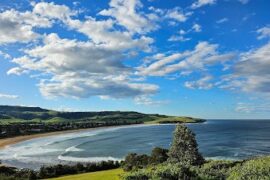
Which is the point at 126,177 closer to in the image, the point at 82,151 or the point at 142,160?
the point at 142,160

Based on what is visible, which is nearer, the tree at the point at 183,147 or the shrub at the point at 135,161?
the tree at the point at 183,147

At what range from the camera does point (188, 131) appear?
54.4 m

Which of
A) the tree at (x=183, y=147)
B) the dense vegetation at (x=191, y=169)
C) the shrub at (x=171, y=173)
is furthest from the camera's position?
the tree at (x=183, y=147)

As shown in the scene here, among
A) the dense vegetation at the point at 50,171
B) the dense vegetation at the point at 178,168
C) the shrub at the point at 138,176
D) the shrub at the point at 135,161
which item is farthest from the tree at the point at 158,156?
the shrub at the point at 138,176

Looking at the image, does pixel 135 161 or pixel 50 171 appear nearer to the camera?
pixel 135 161

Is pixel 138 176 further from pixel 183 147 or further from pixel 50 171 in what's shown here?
pixel 50 171

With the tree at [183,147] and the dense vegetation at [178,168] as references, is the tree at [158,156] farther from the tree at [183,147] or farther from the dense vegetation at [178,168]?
the tree at [183,147]

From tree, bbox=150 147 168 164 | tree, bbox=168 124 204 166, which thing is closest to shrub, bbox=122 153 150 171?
tree, bbox=150 147 168 164

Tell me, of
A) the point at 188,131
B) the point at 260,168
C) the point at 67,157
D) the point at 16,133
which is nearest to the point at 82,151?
the point at 67,157

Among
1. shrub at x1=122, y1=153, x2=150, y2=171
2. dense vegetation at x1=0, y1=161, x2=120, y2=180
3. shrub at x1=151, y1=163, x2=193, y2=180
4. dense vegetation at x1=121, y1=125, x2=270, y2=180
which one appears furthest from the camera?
dense vegetation at x1=0, y1=161, x2=120, y2=180

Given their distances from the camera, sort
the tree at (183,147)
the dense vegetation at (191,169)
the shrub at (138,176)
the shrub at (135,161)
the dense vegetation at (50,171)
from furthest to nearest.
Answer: the dense vegetation at (50,171) → the shrub at (135,161) → the tree at (183,147) → the shrub at (138,176) → the dense vegetation at (191,169)

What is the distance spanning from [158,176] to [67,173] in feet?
134

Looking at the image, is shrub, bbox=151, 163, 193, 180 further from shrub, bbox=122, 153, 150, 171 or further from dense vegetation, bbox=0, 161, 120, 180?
dense vegetation, bbox=0, 161, 120, 180

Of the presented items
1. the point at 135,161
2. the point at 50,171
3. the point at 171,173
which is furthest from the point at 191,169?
the point at 50,171
